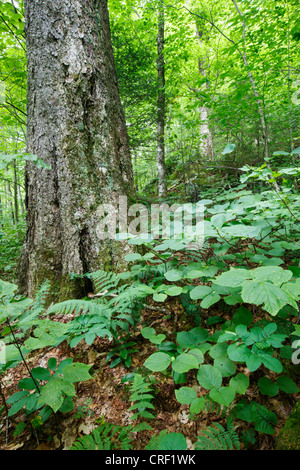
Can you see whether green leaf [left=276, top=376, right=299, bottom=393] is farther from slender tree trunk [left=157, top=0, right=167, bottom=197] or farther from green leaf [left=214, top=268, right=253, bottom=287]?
slender tree trunk [left=157, top=0, right=167, bottom=197]

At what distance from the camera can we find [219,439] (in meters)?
1.02

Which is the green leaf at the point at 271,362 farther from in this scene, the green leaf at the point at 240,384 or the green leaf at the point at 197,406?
the green leaf at the point at 197,406

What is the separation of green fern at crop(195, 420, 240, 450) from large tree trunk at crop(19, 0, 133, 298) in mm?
1433

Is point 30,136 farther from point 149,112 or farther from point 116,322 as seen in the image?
point 149,112

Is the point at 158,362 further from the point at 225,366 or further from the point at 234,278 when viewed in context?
the point at 234,278

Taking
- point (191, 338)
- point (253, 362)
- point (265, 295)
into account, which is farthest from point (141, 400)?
point (265, 295)

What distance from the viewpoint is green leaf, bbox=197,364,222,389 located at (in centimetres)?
107

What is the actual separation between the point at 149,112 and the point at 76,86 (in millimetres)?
4644

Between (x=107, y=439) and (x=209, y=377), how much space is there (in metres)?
0.62

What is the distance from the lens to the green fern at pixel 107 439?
1014 mm

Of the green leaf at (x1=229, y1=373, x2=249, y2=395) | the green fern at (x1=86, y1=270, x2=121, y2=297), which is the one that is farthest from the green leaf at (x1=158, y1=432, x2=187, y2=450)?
the green fern at (x1=86, y1=270, x2=121, y2=297)

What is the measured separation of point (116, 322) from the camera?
1484mm

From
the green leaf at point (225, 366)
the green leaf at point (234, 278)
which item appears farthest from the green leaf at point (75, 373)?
the green leaf at point (234, 278)
